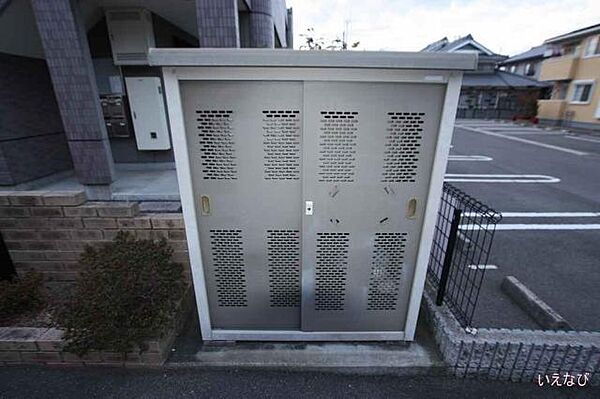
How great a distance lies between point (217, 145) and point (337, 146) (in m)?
0.79

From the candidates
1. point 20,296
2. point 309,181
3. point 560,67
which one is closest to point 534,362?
point 309,181

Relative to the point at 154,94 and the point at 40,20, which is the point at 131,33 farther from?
the point at 40,20

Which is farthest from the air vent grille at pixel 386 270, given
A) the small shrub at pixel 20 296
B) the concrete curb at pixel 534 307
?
the small shrub at pixel 20 296

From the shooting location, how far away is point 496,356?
198 centimetres

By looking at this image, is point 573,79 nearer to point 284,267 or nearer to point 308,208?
point 308,208

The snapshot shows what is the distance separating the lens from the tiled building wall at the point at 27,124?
13.8 feet

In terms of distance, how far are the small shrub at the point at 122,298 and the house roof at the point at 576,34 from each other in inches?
905

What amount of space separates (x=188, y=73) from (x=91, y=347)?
1.98 meters

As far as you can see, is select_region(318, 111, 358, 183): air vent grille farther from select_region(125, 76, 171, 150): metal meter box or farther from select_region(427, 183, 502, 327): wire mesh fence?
select_region(125, 76, 171, 150): metal meter box

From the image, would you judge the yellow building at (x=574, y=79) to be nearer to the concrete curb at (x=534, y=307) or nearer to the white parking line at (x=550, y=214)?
the white parking line at (x=550, y=214)

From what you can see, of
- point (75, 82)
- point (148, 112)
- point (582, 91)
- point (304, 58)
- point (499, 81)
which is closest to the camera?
point (304, 58)

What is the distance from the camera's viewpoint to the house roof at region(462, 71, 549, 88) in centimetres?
2262

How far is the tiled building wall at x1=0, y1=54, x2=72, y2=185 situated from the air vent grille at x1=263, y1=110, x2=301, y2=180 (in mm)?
4730

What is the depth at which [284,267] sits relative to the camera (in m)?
2.12
